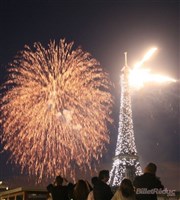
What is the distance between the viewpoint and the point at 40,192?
41.4ft

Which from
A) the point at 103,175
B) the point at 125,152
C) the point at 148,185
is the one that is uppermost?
the point at 125,152

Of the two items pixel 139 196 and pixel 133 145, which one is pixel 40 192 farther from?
pixel 133 145

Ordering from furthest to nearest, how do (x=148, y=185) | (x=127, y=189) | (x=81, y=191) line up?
(x=81, y=191) < (x=148, y=185) < (x=127, y=189)

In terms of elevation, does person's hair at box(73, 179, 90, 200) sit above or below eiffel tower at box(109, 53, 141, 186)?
below

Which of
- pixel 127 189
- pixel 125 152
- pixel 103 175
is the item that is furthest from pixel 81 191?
pixel 125 152

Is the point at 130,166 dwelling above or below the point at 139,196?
above

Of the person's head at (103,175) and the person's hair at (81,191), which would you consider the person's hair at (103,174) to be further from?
the person's hair at (81,191)

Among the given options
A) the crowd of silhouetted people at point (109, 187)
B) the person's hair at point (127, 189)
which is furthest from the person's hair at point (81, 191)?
the person's hair at point (127, 189)

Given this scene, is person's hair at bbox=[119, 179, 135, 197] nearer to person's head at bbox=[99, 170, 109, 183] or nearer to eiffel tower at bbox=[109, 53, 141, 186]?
person's head at bbox=[99, 170, 109, 183]

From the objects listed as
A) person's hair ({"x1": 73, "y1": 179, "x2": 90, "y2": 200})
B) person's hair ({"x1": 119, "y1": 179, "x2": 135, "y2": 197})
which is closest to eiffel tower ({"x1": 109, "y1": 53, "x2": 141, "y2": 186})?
person's hair ({"x1": 73, "y1": 179, "x2": 90, "y2": 200})

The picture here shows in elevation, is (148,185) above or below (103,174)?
below

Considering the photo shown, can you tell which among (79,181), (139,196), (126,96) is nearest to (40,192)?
(79,181)

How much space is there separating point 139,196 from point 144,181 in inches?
14.5

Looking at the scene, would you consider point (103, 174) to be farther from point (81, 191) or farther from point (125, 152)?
point (125, 152)
